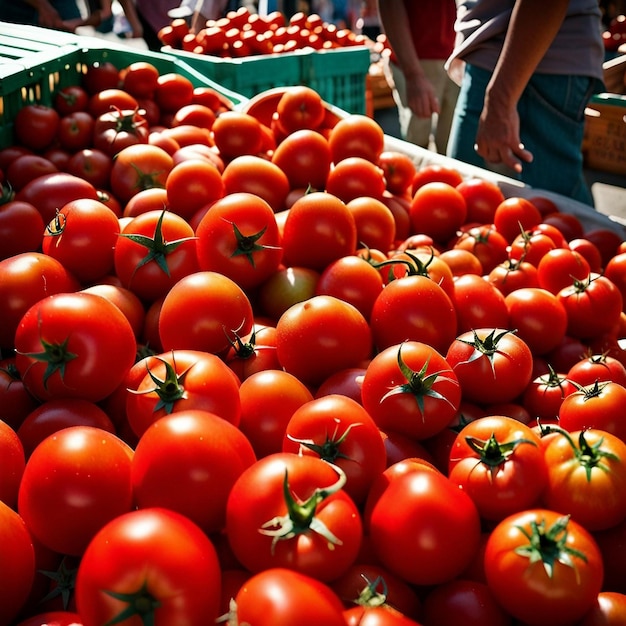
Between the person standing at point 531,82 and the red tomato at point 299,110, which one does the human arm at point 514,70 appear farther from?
the red tomato at point 299,110

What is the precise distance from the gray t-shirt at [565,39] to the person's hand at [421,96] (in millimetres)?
887

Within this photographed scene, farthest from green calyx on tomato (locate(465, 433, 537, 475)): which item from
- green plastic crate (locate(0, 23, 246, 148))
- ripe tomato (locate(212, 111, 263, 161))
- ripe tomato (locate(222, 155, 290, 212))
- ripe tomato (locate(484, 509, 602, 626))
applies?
green plastic crate (locate(0, 23, 246, 148))

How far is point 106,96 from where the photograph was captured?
259cm

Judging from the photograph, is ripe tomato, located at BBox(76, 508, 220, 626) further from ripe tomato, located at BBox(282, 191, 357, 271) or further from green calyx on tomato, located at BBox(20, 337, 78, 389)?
ripe tomato, located at BBox(282, 191, 357, 271)

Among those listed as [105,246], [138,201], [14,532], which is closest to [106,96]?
[138,201]

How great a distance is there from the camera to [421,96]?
3621 millimetres

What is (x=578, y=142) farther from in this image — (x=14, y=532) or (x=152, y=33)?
(x=152, y=33)

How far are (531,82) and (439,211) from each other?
0.92 m

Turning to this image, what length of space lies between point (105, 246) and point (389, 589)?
1036 mm

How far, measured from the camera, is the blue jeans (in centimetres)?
267

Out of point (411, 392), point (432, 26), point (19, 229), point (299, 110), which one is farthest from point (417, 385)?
point (432, 26)

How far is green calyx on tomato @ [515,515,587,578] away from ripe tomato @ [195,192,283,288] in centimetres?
87

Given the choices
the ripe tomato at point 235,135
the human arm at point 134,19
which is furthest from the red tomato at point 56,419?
the human arm at point 134,19

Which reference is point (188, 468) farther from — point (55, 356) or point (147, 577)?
point (55, 356)
